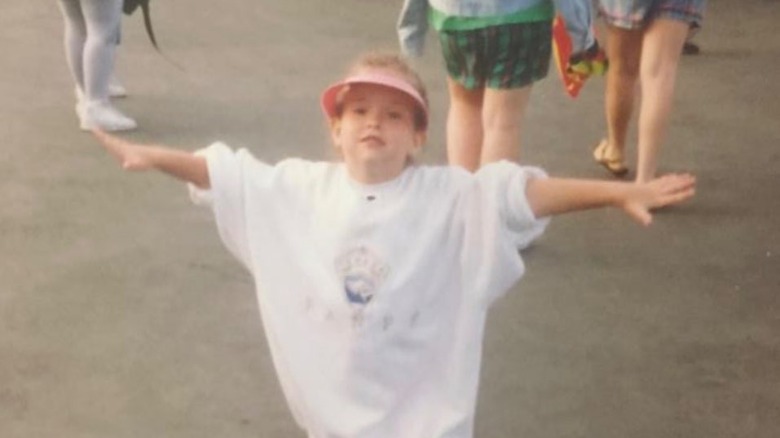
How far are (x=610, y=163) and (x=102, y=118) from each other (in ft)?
5.62

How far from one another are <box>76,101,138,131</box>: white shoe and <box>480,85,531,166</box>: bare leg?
5.48 ft

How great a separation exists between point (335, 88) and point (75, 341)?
50.2 inches

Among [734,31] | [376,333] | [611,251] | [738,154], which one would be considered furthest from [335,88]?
[734,31]

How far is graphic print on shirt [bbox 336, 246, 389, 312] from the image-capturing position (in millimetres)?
2053

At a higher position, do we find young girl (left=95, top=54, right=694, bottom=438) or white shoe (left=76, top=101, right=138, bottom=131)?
young girl (left=95, top=54, right=694, bottom=438)

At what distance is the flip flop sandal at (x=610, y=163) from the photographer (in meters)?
4.26

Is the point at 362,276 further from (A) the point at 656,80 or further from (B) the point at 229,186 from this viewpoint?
(A) the point at 656,80

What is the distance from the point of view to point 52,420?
278 centimetres

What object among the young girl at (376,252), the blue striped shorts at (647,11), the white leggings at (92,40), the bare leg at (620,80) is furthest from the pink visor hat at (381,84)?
the white leggings at (92,40)

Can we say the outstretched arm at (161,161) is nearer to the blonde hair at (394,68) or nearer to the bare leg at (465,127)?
the blonde hair at (394,68)

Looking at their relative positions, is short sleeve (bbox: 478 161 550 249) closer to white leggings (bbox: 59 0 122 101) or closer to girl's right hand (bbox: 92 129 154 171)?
girl's right hand (bbox: 92 129 154 171)

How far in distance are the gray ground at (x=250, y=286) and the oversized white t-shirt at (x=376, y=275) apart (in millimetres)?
666

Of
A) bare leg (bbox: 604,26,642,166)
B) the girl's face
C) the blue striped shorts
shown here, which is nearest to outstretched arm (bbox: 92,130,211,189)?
the girl's face

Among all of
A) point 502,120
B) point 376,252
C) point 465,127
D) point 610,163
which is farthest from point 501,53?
point 376,252
